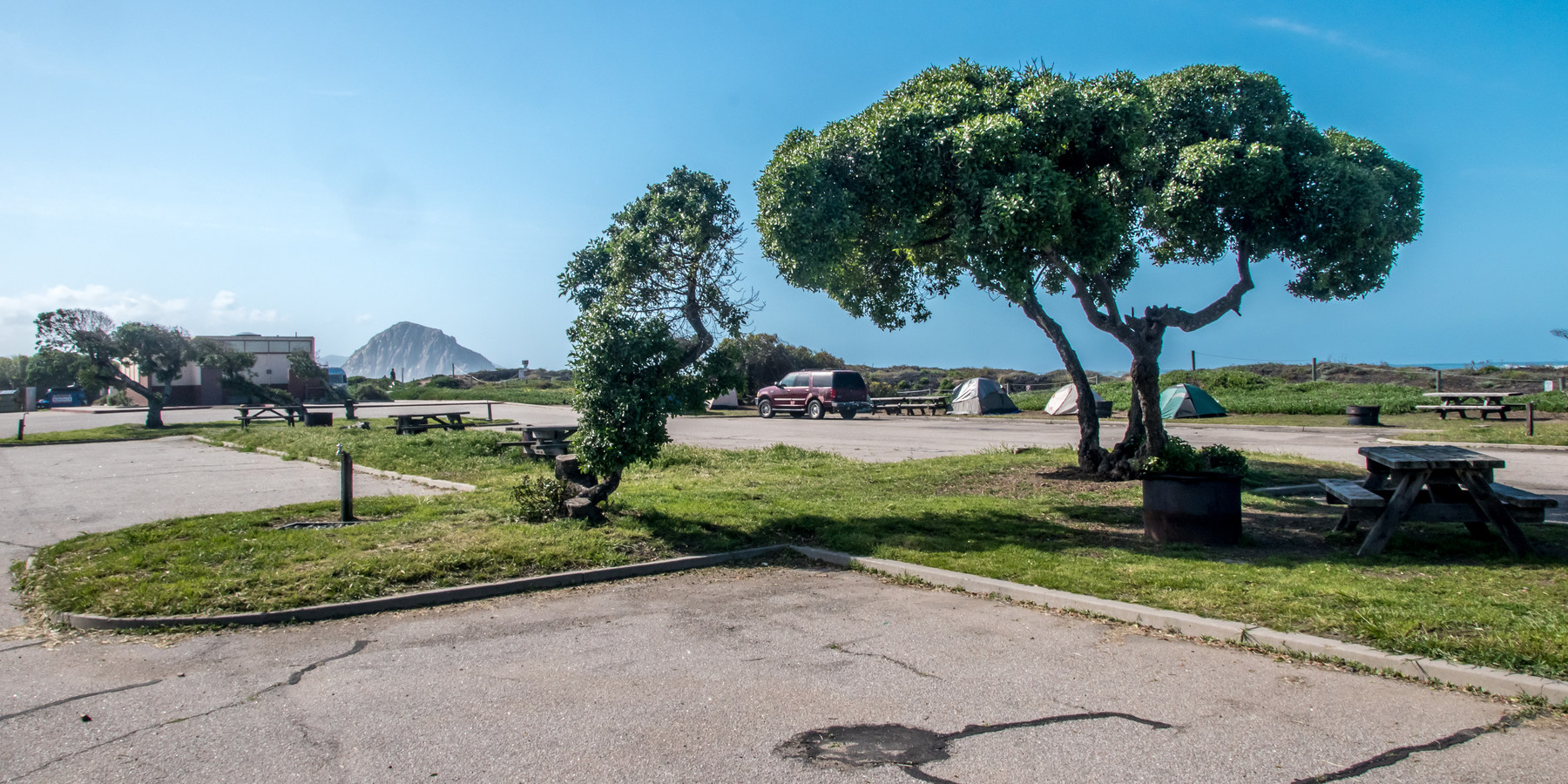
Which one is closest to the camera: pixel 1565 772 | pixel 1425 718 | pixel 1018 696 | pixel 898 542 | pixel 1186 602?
pixel 1565 772

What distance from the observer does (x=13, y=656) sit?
528 cm

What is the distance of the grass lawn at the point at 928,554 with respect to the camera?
5.50m

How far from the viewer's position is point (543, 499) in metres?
9.41

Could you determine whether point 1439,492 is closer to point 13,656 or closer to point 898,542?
point 898,542

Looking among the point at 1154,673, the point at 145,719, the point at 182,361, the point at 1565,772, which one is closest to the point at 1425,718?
the point at 1565,772

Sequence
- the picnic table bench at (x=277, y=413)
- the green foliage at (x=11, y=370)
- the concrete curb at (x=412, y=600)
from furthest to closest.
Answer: the green foliage at (x=11, y=370) → the picnic table bench at (x=277, y=413) → the concrete curb at (x=412, y=600)

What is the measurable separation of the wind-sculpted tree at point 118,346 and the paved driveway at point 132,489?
8.25 m

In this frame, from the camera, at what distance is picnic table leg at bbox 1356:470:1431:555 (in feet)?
23.3

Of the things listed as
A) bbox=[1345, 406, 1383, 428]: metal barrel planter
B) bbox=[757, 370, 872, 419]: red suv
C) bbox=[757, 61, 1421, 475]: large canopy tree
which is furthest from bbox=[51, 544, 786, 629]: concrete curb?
bbox=[757, 370, 872, 419]: red suv

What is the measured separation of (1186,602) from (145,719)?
603 centimetres

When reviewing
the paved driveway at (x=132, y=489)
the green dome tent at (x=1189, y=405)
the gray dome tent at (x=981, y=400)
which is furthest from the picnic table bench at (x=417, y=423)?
the green dome tent at (x=1189, y=405)

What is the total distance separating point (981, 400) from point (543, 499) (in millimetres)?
27873

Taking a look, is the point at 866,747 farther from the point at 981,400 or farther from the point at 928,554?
the point at 981,400

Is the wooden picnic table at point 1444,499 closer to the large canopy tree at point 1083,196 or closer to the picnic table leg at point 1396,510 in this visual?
the picnic table leg at point 1396,510
